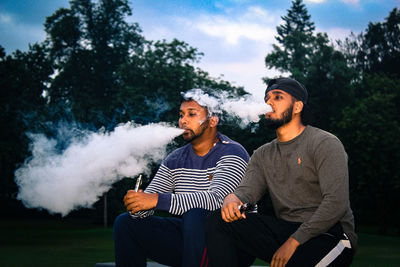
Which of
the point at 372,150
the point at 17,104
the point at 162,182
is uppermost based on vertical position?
the point at 17,104

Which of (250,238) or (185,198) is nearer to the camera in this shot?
(250,238)

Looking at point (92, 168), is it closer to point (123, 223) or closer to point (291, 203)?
point (123, 223)

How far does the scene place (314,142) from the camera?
3.42 metres

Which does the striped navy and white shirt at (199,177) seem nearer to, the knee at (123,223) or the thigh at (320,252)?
the knee at (123,223)

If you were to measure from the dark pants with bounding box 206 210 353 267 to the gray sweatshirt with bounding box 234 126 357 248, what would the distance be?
11 centimetres

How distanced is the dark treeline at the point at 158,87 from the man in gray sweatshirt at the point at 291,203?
7869 millimetres

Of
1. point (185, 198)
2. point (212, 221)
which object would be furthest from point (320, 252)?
point (185, 198)

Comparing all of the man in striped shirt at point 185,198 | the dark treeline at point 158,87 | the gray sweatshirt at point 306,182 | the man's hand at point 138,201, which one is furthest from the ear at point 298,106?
the dark treeline at point 158,87

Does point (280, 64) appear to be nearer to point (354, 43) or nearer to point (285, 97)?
point (354, 43)

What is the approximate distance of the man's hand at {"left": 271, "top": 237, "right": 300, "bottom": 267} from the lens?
3062 millimetres

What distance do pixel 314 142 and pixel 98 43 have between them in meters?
40.9

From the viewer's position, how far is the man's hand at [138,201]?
3.60 m

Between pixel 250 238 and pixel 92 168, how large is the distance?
200 centimetres

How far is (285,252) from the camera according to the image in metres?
3.07
